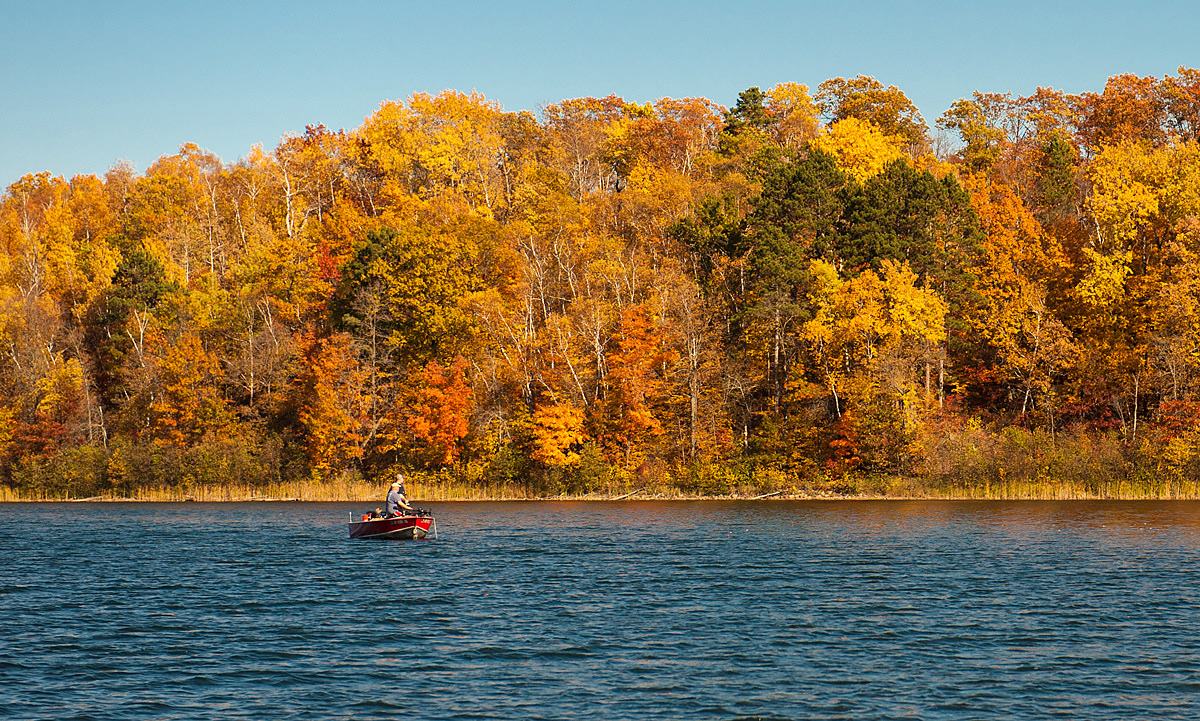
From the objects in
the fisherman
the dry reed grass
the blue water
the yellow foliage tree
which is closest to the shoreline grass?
the dry reed grass

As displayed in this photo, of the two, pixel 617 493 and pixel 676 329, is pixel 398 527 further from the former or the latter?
pixel 676 329

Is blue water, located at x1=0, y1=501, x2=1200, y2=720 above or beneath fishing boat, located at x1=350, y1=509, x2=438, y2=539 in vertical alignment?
beneath

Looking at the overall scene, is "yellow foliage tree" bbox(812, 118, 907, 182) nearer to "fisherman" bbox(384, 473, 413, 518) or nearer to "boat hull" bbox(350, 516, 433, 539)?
"fisherman" bbox(384, 473, 413, 518)

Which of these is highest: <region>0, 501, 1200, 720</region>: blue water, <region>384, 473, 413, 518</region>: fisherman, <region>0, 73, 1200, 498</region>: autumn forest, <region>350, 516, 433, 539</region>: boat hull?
<region>0, 73, 1200, 498</region>: autumn forest

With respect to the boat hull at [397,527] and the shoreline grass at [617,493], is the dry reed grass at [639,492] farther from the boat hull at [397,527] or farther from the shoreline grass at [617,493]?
the boat hull at [397,527]

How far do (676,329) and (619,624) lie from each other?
161ft

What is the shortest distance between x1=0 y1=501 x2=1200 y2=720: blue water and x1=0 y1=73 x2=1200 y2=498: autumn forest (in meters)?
21.1

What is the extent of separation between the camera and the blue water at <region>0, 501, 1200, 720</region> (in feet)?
66.8

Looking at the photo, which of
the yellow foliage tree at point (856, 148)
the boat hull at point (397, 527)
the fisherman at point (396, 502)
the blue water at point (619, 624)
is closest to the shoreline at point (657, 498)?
the blue water at point (619, 624)

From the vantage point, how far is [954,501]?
6631 cm

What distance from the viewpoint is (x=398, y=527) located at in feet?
160

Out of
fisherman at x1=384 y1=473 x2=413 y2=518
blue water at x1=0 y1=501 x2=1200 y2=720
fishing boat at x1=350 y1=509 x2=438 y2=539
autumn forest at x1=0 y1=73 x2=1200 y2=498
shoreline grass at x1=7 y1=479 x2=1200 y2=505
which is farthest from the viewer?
autumn forest at x1=0 y1=73 x2=1200 y2=498

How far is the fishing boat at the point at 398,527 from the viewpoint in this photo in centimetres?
4856

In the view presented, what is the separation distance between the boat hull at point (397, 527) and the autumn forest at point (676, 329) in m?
25.6
